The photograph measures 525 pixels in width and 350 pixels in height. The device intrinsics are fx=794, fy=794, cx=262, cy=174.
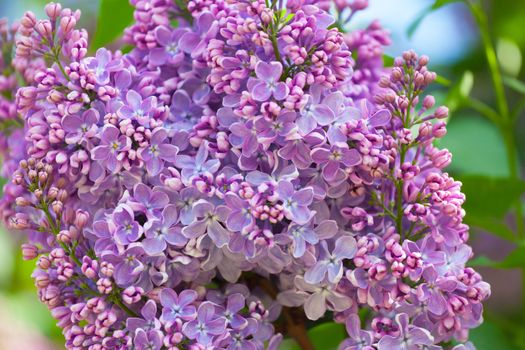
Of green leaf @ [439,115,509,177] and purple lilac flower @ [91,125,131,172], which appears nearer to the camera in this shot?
purple lilac flower @ [91,125,131,172]

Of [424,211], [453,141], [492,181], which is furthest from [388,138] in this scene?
[453,141]

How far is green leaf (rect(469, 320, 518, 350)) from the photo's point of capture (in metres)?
0.88

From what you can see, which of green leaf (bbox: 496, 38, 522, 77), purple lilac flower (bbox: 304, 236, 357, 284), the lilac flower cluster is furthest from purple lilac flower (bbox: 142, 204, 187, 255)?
green leaf (bbox: 496, 38, 522, 77)

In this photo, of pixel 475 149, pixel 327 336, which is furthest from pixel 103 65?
pixel 475 149

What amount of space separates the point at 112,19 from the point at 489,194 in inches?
18.7

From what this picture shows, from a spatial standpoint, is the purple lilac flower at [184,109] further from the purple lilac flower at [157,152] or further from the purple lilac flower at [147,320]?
the purple lilac flower at [147,320]

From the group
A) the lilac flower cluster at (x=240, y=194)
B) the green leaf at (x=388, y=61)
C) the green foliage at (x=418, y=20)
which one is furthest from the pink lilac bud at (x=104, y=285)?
the green foliage at (x=418, y=20)

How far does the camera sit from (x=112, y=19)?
83 centimetres

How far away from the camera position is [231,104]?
2.08 feet

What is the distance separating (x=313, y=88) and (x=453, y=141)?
56 centimetres

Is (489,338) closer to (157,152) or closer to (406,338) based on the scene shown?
(406,338)

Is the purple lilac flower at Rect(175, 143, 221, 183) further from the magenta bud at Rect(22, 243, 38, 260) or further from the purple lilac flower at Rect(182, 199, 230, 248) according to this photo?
the magenta bud at Rect(22, 243, 38, 260)

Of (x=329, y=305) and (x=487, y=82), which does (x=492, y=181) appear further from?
(x=487, y=82)

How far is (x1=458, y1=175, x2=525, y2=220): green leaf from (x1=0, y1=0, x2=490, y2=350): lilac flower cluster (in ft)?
0.89
